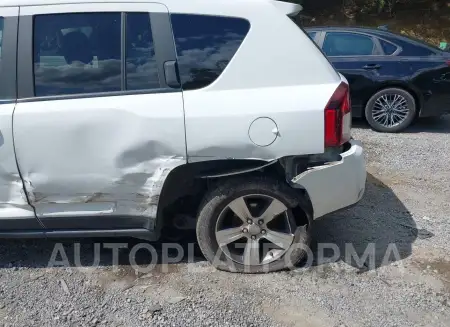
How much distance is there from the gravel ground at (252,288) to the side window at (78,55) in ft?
4.18

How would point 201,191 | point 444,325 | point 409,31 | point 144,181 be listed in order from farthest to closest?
1. point 409,31
2. point 201,191
3. point 144,181
4. point 444,325

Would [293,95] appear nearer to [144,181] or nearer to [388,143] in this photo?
[144,181]

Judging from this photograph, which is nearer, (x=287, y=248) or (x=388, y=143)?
(x=287, y=248)

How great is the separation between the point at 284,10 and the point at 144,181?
139 cm

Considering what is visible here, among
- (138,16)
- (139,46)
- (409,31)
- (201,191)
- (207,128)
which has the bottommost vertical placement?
(201,191)

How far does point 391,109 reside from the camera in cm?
666

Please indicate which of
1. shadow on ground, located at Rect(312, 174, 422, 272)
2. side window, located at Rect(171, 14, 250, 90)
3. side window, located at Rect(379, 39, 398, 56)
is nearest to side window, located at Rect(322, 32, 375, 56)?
side window, located at Rect(379, 39, 398, 56)

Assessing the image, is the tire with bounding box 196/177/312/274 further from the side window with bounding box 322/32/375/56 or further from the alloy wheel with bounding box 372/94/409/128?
the side window with bounding box 322/32/375/56

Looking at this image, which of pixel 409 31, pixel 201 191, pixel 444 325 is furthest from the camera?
pixel 409 31

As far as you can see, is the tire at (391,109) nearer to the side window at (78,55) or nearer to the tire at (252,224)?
the tire at (252,224)

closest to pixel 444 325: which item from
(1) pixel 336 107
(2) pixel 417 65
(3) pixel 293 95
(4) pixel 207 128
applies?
(1) pixel 336 107

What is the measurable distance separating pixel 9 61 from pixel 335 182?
2143 mm

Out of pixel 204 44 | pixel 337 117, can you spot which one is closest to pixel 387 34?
pixel 337 117

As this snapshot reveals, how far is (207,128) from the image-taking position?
2.70 metres
